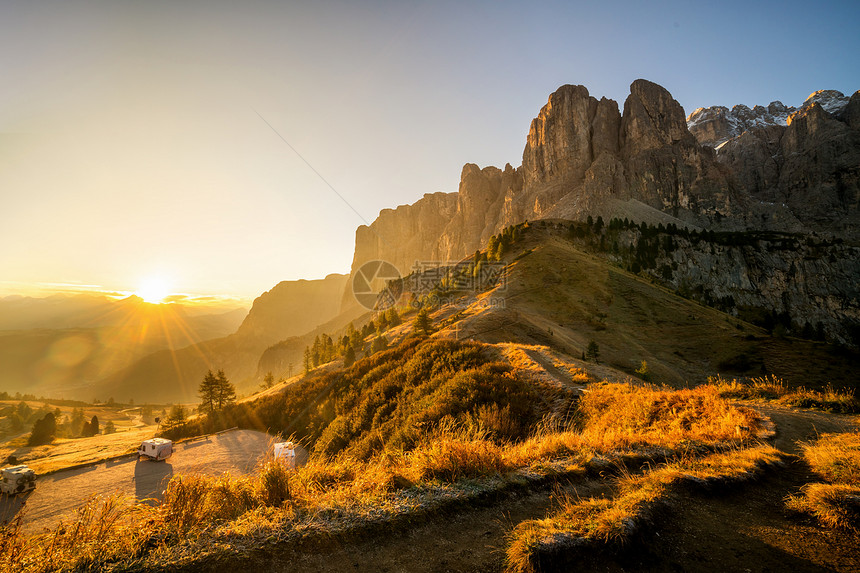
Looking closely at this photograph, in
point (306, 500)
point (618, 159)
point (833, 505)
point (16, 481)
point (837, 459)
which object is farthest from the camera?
point (618, 159)

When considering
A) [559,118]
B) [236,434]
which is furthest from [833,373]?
[559,118]

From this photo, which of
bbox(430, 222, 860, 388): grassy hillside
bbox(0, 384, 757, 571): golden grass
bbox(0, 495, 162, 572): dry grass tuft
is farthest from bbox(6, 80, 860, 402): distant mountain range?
bbox(0, 495, 162, 572): dry grass tuft

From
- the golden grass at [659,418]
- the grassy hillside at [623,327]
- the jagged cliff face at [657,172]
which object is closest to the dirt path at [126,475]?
the golden grass at [659,418]

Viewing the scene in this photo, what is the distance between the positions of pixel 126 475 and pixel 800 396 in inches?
1845

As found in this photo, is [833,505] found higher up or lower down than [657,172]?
lower down

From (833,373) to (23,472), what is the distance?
232 ft

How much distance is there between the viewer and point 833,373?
101 ft

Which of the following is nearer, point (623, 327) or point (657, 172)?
A: point (623, 327)

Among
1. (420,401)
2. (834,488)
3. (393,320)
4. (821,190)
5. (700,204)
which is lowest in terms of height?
(393,320)

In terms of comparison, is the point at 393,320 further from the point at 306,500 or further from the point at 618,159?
the point at 618,159

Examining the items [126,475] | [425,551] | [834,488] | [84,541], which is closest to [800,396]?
[834,488]

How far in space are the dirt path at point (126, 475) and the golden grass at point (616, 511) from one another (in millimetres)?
24293

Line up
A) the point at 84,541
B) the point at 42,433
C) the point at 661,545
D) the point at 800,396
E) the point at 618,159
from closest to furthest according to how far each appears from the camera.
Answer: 1. the point at 84,541
2. the point at 661,545
3. the point at 800,396
4. the point at 42,433
5. the point at 618,159

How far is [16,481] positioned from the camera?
2828 cm
